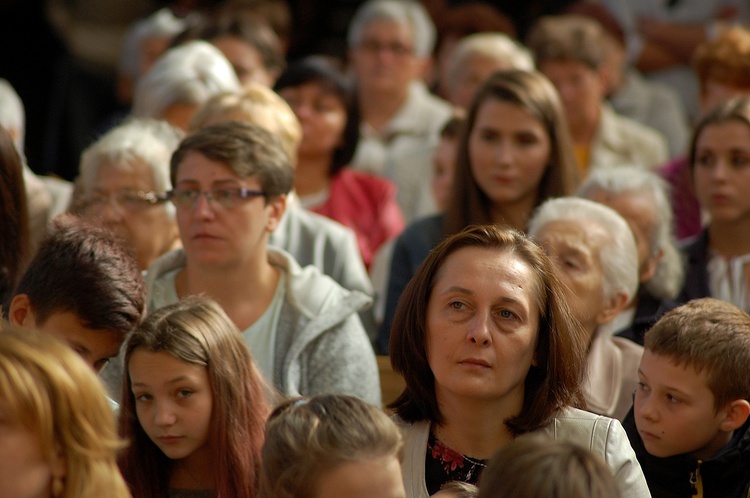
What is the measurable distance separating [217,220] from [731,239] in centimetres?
207

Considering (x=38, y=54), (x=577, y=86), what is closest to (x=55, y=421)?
(x=577, y=86)

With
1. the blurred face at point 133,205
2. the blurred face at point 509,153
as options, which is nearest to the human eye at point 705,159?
the blurred face at point 509,153

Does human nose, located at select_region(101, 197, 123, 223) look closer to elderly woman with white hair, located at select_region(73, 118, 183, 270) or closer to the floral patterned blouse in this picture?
elderly woman with white hair, located at select_region(73, 118, 183, 270)

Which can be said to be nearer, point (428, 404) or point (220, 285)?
point (428, 404)

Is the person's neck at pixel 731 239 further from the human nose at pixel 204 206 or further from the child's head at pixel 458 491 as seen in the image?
the child's head at pixel 458 491

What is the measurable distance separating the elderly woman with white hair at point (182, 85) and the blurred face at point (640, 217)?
166cm

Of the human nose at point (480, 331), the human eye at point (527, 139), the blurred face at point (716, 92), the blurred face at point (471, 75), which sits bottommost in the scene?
the human nose at point (480, 331)

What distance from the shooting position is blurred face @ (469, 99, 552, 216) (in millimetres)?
4441

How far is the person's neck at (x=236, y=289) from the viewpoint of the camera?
3.60 meters

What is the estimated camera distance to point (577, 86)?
241 inches

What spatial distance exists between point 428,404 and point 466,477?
0.69 feet

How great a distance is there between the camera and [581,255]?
3.73 meters

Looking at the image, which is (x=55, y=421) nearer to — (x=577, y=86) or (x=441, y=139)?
(x=441, y=139)

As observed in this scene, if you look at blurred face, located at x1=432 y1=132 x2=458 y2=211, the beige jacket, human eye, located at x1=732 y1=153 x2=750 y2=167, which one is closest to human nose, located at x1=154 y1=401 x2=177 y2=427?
the beige jacket
